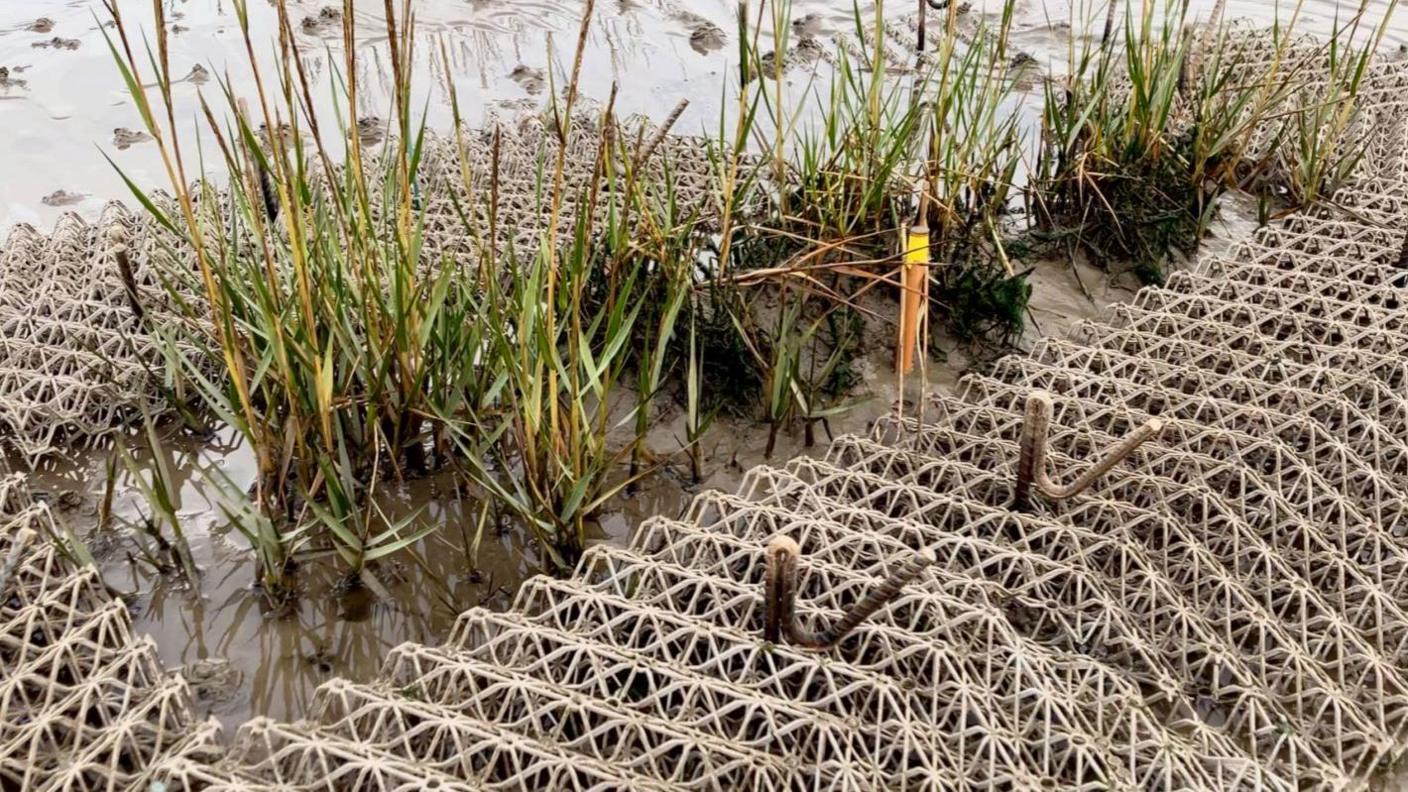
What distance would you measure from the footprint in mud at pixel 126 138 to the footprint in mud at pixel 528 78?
63.3 inches

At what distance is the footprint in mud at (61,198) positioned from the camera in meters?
4.09

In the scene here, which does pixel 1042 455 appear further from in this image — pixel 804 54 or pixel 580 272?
pixel 804 54

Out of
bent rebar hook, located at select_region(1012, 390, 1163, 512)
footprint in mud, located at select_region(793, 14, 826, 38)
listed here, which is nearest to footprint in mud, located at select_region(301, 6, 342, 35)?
footprint in mud, located at select_region(793, 14, 826, 38)

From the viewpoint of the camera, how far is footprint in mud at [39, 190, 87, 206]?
161 inches

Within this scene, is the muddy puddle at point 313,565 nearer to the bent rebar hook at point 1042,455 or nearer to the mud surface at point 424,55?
the bent rebar hook at point 1042,455

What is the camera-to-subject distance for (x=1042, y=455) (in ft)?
7.00

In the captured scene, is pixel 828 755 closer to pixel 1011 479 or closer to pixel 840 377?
pixel 1011 479

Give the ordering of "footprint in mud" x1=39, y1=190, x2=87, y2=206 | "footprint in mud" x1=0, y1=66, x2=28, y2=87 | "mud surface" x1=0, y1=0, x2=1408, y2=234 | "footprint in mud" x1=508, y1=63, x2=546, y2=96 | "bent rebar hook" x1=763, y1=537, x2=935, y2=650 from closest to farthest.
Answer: "bent rebar hook" x1=763, y1=537, x2=935, y2=650 < "footprint in mud" x1=39, y1=190, x2=87, y2=206 < "mud surface" x1=0, y1=0, x2=1408, y2=234 < "footprint in mud" x1=0, y1=66, x2=28, y2=87 < "footprint in mud" x1=508, y1=63, x2=546, y2=96

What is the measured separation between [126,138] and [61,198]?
562 mm

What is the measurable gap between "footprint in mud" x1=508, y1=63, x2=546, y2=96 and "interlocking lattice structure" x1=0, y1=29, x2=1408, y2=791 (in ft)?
10.3

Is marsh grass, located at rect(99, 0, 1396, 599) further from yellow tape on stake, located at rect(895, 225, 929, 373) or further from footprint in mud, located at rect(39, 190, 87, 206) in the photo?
footprint in mud, located at rect(39, 190, 87, 206)

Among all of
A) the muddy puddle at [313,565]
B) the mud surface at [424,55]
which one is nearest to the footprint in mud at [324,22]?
the mud surface at [424,55]

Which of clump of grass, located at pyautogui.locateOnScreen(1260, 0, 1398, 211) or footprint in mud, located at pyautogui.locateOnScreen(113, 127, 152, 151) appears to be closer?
clump of grass, located at pyautogui.locateOnScreen(1260, 0, 1398, 211)

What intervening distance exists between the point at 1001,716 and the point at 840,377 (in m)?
1.38
